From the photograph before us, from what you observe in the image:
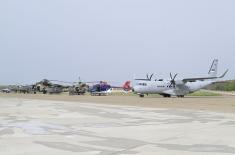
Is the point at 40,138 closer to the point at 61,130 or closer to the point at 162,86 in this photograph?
the point at 61,130

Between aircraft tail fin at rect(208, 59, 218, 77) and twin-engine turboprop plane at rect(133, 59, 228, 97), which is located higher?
aircraft tail fin at rect(208, 59, 218, 77)

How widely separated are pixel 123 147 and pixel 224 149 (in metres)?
2.42

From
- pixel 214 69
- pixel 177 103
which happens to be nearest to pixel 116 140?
pixel 177 103

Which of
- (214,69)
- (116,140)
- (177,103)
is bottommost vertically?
(116,140)

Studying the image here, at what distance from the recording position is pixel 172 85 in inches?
2945

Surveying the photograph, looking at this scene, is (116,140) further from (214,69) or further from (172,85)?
(214,69)

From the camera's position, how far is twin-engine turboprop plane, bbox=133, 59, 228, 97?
241ft

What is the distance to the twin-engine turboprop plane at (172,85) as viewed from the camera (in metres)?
73.3

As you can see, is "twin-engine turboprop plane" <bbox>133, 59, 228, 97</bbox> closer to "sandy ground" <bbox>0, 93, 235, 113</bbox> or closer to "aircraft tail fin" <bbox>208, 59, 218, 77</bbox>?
"aircraft tail fin" <bbox>208, 59, 218, 77</bbox>

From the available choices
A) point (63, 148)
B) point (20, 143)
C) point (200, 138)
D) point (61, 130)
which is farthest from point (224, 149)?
point (61, 130)

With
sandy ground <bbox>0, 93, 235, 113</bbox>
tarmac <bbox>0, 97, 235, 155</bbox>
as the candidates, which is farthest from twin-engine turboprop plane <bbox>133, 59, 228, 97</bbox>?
tarmac <bbox>0, 97, 235, 155</bbox>

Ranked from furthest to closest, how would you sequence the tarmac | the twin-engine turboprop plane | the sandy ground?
the twin-engine turboprop plane
the sandy ground
the tarmac

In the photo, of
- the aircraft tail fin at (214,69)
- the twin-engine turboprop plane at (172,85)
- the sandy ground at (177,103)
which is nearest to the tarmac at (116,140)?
the sandy ground at (177,103)

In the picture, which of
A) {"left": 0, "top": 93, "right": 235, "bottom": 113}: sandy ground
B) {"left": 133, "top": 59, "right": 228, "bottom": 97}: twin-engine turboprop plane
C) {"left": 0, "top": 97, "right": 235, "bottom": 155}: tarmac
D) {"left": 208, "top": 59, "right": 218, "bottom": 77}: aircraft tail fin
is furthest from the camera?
{"left": 208, "top": 59, "right": 218, "bottom": 77}: aircraft tail fin
